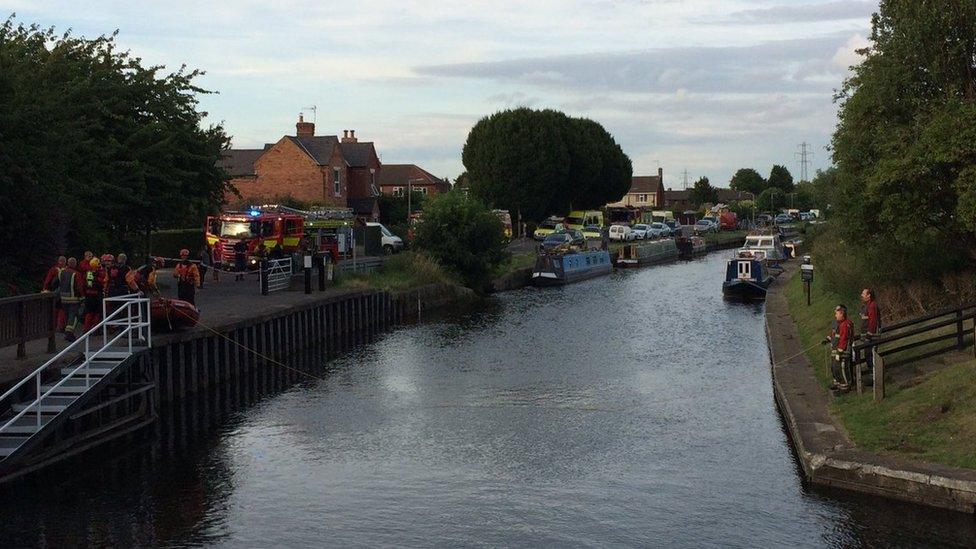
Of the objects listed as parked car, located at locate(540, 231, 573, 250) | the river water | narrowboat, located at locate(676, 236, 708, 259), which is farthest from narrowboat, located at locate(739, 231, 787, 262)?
the river water

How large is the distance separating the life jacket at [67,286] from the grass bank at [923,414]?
53.1ft

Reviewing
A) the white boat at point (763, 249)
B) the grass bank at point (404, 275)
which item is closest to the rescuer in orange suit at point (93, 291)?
the grass bank at point (404, 275)

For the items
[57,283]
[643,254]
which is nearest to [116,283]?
[57,283]

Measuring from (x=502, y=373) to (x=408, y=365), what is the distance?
3.62 meters

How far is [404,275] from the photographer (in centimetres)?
5222

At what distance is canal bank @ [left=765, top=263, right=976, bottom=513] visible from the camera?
52.6 feet

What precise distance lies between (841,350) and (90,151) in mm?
25885

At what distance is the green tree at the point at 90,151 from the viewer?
30.0 m

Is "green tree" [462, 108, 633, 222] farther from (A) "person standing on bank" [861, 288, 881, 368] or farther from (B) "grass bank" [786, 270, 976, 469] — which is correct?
(B) "grass bank" [786, 270, 976, 469]

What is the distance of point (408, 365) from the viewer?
34094mm

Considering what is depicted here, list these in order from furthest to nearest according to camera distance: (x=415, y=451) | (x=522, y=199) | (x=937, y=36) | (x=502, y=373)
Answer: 1. (x=522, y=199)
2. (x=502, y=373)
3. (x=937, y=36)
4. (x=415, y=451)

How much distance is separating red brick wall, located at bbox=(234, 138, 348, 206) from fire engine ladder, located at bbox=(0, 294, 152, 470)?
191 feet

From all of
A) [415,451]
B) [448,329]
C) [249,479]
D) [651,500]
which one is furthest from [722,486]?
[448,329]

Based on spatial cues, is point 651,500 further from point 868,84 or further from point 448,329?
point 448,329
